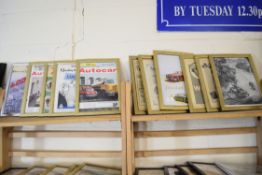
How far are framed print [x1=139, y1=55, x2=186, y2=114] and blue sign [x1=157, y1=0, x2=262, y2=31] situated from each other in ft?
1.00

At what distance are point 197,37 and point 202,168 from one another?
0.83 meters

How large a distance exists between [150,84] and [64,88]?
50 centimetres

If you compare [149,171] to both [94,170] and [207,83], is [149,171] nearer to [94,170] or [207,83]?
[94,170]

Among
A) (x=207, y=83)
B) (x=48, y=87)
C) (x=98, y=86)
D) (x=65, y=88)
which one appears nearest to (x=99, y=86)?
(x=98, y=86)

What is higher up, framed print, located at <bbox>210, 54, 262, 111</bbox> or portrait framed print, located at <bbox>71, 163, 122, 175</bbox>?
framed print, located at <bbox>210, 54, 262, 111</bbox>

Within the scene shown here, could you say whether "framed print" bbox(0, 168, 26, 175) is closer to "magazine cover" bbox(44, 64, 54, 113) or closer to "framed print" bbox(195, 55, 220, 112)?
"magazine cover" bbox(44, 64, 54, 113)

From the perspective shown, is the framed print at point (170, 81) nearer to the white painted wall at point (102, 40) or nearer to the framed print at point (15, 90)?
the white painted wall at point (102, 40)

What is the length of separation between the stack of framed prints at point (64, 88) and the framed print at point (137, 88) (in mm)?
94

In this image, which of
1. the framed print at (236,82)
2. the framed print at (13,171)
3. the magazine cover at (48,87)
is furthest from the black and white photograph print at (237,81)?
the framed print at (13,171)

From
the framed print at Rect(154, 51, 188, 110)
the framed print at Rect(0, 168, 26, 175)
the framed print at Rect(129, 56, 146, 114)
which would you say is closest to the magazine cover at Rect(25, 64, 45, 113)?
the framed print at Rect(0, 168, 26, 175)

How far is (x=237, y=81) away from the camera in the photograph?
1.17m

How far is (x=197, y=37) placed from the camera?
53.7 inches

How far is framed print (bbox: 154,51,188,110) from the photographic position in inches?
43.0

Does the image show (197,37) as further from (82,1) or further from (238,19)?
(82,1)
